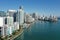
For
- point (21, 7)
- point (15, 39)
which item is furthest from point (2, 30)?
point (21, 7)

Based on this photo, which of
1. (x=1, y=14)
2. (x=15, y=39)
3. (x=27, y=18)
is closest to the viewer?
(x=15, y=39)

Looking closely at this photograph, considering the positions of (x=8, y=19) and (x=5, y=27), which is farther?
(x=8, y=19)

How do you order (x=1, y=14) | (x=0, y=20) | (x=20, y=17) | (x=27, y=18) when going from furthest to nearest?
(x=27, y=18), (x=20, y=17), (x=1, y=14), (x=0, y=20)

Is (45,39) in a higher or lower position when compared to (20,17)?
lower

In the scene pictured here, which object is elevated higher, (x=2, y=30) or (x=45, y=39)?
(x=2, y=30)

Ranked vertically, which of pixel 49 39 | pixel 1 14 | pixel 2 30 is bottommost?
pixel 49 39

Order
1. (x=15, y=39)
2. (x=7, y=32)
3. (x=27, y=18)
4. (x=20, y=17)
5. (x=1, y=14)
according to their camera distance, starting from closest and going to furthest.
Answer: (x=15, y=39) → (x=7, y=32) → (x=1, y=14) → (x=20, y=17) → (x=27, y=18)

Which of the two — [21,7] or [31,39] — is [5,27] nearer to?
[31,39]

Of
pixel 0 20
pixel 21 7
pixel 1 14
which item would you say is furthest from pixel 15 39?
pixel 21 7

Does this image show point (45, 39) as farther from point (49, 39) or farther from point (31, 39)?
point (31, 39)
